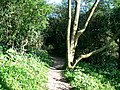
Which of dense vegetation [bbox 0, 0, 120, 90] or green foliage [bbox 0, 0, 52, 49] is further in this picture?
green foliage [bbox 0, 0, 52, 49]

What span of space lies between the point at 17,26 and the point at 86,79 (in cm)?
440

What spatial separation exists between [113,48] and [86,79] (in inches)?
386

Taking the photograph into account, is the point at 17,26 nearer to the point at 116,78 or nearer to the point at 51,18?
the point at 116,78

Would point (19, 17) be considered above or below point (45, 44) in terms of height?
above

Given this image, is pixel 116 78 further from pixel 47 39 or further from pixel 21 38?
pixel 47 39

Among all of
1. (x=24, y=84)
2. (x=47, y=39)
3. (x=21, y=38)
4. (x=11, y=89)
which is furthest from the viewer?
(x=47, y=39)

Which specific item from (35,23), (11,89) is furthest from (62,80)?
(11,89)

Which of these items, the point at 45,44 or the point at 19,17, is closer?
the point at 19,17

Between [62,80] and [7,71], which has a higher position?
[7,71]

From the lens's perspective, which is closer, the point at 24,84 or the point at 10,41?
the point at 24,84

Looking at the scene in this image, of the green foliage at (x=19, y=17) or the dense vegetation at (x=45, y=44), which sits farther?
the green foliage at (x=19, y=17)

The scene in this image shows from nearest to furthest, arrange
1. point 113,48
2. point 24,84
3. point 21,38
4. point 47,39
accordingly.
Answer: point 24,84 → point 21,38 → point 113,48 → point 47,39

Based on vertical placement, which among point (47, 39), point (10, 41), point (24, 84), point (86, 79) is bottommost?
point (47, 39)

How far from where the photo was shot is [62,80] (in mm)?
12219
